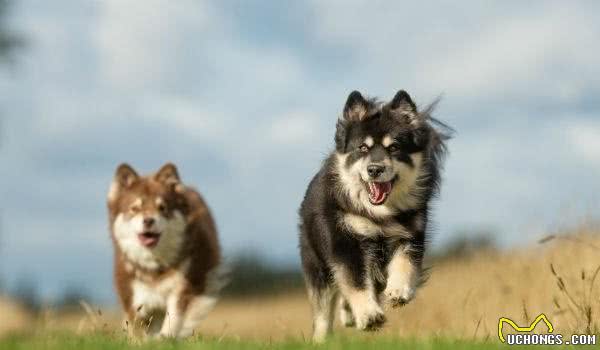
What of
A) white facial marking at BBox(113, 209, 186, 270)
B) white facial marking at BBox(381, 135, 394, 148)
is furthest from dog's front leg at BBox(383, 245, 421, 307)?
white facial marking at BBox(113, 209, 186, 270)

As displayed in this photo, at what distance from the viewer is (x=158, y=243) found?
1040 centimetres

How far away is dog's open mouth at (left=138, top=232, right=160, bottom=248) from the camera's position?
10.3 meters

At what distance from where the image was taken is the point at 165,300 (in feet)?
34.1

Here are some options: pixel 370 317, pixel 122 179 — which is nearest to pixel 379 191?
pixel 370 317

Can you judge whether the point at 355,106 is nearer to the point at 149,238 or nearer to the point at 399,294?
the point at 399,294

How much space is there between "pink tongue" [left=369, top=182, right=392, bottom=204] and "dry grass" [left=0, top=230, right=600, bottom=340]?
3168 millimetres

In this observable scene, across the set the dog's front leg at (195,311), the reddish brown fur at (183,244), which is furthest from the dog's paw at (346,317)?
the reddish brown fur at (183,244)

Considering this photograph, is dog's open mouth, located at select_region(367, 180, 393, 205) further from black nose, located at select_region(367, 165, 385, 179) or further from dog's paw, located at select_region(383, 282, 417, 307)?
dog's paw, located at select_region(383, 282, 417, 307)

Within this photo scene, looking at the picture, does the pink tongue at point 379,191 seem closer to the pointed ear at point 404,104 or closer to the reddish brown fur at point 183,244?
the pointed ear at point 404,104

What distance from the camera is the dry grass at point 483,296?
430 inches

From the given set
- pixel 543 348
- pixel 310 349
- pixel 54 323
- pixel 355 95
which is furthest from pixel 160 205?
pixel 543 348

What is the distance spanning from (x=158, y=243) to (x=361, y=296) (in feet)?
12.7

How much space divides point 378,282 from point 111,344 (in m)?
2.60

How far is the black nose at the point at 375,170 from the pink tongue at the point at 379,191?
0.22m
